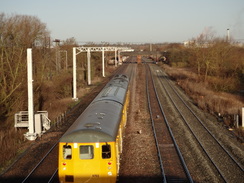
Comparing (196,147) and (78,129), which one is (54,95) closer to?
(196,147)

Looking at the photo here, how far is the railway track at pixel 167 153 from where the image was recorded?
10.9 metres

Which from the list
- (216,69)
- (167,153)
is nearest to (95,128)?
(167,153)

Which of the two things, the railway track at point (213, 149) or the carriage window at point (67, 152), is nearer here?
the carriage window at point (67, 152)

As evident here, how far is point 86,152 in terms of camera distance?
8867 millimetres

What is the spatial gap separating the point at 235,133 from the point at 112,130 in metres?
9.20

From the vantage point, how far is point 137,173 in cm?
1113

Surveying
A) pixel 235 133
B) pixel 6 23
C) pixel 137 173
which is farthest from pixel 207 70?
pixel 137 173

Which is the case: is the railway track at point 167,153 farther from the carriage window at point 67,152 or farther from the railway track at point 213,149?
the carriage window at point 67,152

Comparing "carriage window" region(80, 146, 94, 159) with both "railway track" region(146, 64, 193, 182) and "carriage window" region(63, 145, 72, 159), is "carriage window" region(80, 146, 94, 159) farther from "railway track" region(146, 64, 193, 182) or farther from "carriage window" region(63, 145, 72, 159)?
"railway track" region(146, 64, 193, 182)

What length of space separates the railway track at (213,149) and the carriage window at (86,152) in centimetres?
466

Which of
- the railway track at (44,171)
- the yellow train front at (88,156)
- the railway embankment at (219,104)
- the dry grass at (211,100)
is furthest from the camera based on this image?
the dry grass at (211,100)

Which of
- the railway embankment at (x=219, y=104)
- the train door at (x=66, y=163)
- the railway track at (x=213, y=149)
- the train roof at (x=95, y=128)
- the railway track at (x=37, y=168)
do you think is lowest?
the railway track at (x=37, y=168)

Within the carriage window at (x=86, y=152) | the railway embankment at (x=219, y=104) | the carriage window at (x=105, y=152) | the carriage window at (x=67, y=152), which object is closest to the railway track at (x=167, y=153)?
the carriage window at (x=105, y=152)

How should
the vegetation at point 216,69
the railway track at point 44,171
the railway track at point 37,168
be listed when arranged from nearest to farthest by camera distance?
the railway track at point 44,171 → the railway track at point 37,168 → the vegetation at point 216,69
